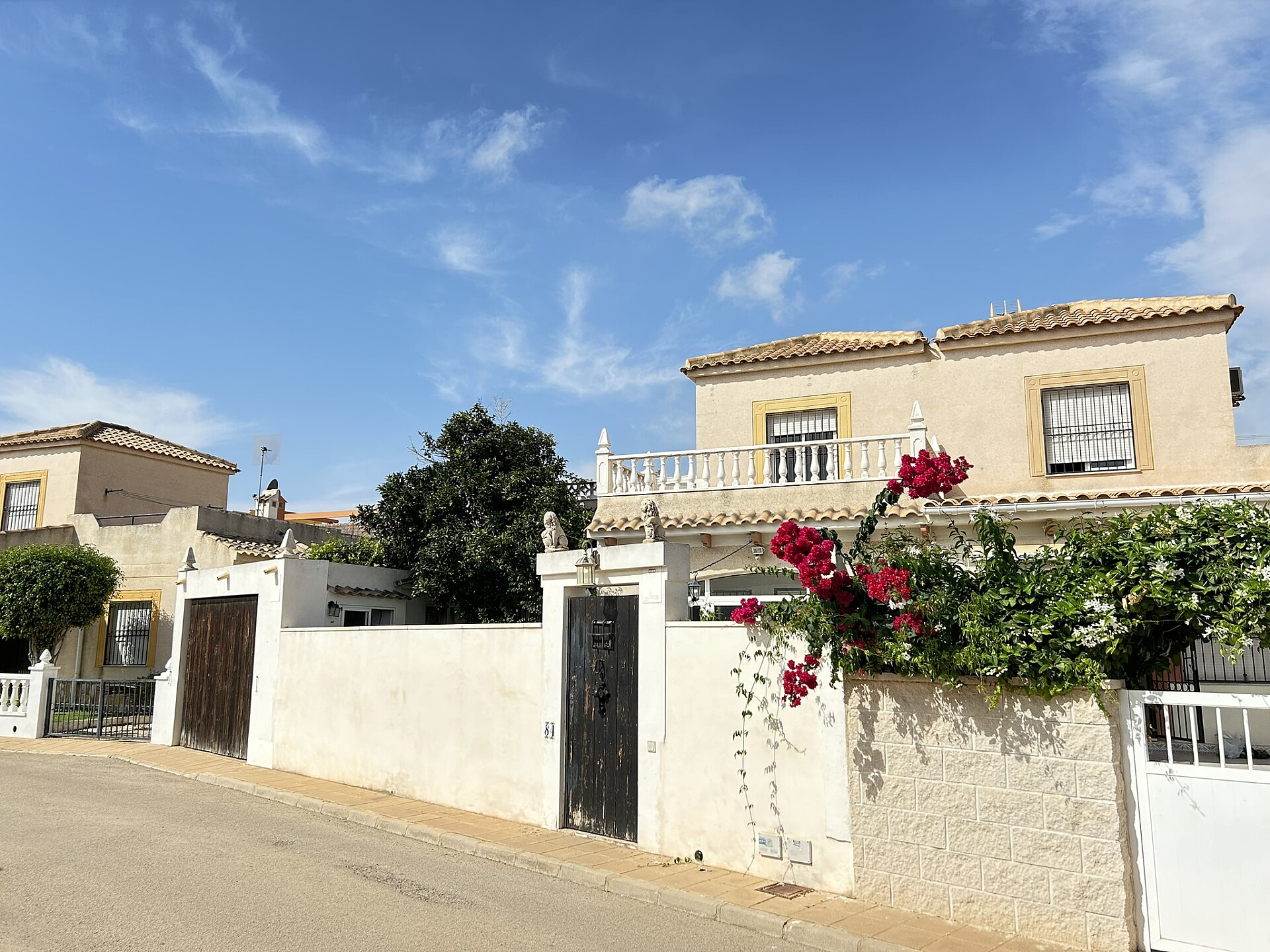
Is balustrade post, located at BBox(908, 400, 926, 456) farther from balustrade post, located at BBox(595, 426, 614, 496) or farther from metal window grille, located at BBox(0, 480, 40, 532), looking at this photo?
metal window grille, located at BBox(0, 480, 40, 532)

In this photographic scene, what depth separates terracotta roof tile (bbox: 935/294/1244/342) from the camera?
47.4ft

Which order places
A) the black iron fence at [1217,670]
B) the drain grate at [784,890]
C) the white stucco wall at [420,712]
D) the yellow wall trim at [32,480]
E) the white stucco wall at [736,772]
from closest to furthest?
1. the drain grate at [784,890]
2. the white stucco wall at [736,772]
3. the black iron fence at [1217,670]
4. the white stucco wall at [420,712]
5. the yellow wall trim at [32,480]

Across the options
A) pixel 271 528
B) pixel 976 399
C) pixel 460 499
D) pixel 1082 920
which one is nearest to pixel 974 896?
pixel 1082 920

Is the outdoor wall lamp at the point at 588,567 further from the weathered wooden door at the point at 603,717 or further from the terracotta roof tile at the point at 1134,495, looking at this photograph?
the terracotta roof tile at the point at 1134,495

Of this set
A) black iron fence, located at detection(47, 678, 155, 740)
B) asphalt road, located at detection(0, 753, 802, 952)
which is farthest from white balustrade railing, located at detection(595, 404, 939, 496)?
black iron fence, located at detection(47, 678, 155, 740)

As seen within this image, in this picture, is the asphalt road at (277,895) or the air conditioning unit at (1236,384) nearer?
the asphalt road at (277,895)

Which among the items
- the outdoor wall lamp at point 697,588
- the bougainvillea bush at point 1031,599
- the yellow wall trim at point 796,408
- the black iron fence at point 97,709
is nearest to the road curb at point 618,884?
the bougainvillea bush at point 1031,599

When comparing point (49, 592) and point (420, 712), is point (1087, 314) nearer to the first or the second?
point (420, 712)

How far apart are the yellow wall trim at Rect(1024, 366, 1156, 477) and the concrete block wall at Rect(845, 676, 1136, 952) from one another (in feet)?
33.0

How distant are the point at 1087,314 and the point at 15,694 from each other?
19994 mm

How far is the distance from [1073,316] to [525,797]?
11.7 meters

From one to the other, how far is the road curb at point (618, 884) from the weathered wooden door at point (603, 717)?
85 cm

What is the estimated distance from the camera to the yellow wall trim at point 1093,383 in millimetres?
14781

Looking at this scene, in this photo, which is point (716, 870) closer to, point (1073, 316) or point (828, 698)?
point (828, 698)
